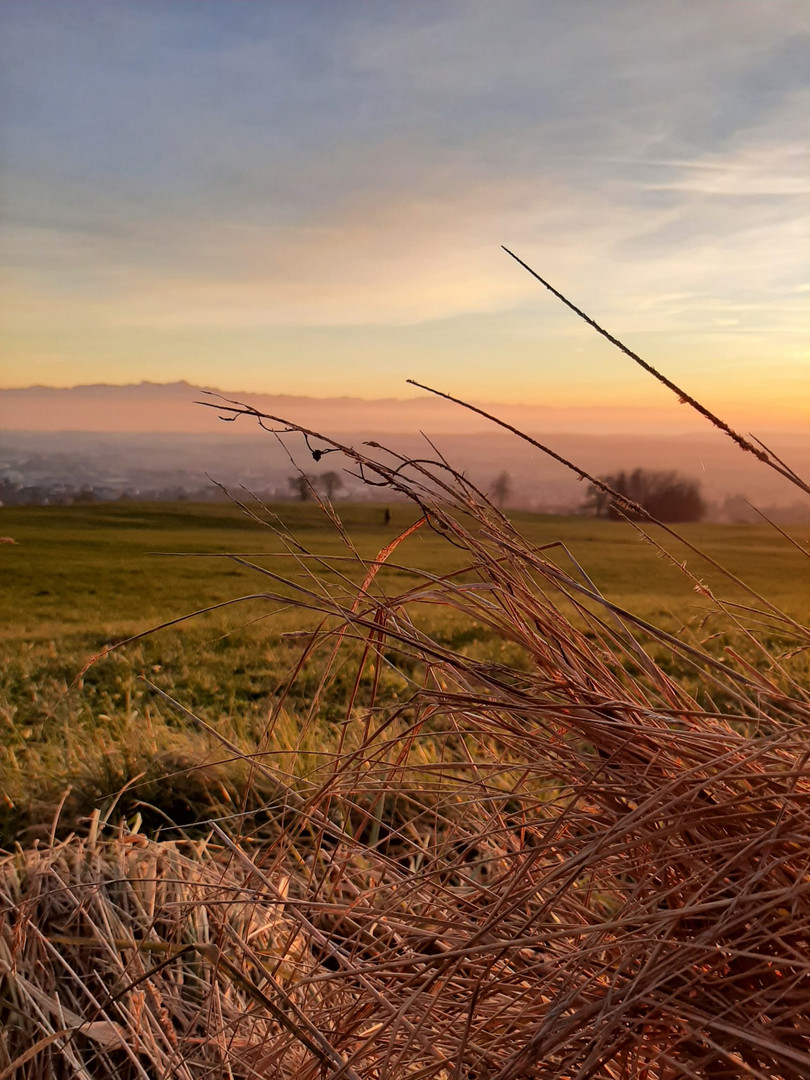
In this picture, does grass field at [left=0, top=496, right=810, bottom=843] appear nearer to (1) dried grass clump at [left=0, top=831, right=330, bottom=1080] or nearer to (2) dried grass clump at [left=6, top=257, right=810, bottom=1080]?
(2) dried grass clump at [left=6, top=257, right=810, bottom=1080]

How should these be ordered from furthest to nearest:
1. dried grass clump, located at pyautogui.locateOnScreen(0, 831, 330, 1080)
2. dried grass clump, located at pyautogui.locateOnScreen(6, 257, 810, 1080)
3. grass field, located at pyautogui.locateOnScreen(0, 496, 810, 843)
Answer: grass field, located at pyautogui.locateOnScreen(0, 496, 810, 843), dried grass clump, located at pyautogui.locateOnScreen(0, 831, 330, 1080), dried grass clump, located at pyautogui.locateOnScreen(6, 257, 810, 1080)

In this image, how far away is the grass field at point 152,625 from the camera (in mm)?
2758

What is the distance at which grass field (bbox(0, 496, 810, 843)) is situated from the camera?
276cm

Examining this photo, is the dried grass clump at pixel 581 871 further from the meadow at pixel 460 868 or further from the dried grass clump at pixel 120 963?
the dried grass clump at pixel 120 963

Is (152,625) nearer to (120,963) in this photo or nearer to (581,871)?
(120,963)

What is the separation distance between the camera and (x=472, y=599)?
0.92 metres

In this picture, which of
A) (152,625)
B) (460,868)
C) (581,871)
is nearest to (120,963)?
(460,868)

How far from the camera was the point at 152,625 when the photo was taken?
6.32 m

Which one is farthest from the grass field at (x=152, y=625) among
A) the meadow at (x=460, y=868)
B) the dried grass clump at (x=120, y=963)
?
the dried grass clump at (x=120, y=963)

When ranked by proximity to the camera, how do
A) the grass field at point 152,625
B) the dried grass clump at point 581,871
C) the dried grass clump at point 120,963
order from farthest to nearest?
the grass field at point 152,625, the dried grass clump at point 120,963, the dried grass clump at point 581,871

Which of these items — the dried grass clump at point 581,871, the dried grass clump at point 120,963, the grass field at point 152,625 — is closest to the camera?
the dried grass clump at point 581,871

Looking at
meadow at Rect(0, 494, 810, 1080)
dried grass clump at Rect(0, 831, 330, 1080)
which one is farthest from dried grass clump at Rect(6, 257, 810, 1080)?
dried grass clump at Rect(0, 831, 330, 1080)

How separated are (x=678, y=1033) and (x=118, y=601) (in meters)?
9.02

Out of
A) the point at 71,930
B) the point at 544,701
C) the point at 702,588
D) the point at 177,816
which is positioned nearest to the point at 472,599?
the point at 544,701
